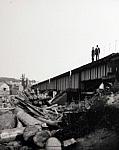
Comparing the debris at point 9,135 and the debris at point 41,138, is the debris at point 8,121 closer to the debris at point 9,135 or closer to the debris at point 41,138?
the debris at point 9,135

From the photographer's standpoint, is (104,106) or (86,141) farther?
(104,106)

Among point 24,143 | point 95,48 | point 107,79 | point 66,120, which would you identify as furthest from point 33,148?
point 95,48

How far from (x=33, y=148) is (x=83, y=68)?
43.9ft

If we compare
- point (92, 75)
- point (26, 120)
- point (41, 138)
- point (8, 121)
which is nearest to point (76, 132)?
point (41, 138)

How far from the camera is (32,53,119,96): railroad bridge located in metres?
17.4

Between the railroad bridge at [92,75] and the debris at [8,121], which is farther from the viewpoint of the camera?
the railroad bridge at [92,75]

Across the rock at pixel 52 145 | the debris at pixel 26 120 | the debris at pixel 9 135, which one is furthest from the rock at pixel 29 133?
the debris at pixel 26 120

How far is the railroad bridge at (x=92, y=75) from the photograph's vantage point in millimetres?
17375

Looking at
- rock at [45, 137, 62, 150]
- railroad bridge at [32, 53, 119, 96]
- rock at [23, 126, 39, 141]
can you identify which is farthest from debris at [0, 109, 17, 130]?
railroad bridge at [32, 53, 119, 96]

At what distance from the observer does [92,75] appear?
20156 millimetres

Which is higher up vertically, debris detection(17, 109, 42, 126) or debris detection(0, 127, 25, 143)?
debris detection(17, 109, 42, 126)

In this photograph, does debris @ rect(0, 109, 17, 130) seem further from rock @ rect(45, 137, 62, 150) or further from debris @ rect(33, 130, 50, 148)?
rock @ rect(45, 137, 62, 150)

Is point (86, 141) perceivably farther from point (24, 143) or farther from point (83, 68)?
point (83, 68)

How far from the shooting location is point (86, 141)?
8.77 metres
